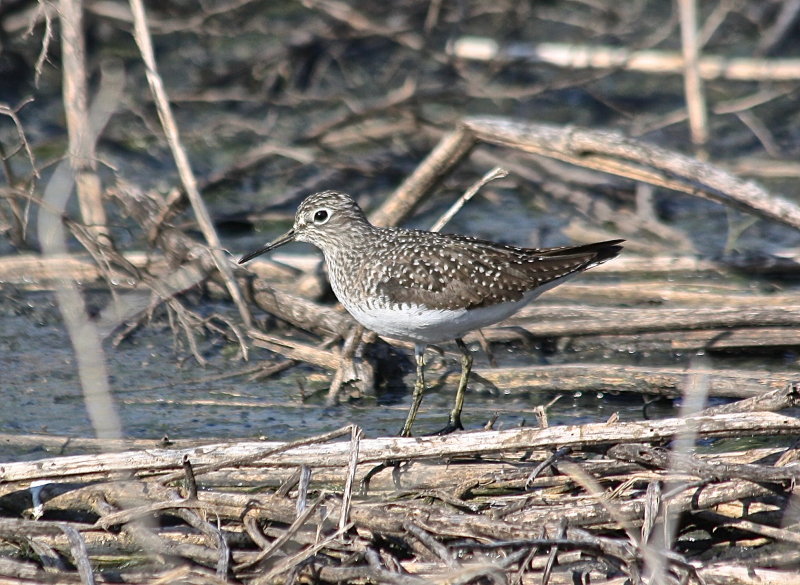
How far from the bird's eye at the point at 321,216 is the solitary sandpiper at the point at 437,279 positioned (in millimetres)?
174

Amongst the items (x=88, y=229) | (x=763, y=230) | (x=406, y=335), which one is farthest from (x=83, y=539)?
(x=763, y=230)

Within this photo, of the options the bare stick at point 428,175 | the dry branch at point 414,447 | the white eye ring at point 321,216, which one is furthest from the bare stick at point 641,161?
the dry branch at point 414,447

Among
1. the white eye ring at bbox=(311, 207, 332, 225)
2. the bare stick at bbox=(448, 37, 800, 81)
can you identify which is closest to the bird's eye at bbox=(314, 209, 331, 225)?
the white eye ring at bbox=(311, 207, 332, 225)

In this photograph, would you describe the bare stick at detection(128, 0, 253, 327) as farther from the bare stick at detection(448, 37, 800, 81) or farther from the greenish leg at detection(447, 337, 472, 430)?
the bare stick at detection(448, 37, 800, 81)

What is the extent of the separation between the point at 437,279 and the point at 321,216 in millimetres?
979

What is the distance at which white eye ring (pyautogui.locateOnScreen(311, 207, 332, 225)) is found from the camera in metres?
6.01

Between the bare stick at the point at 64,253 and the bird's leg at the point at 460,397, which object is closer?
the bare stick at the point at 64,253

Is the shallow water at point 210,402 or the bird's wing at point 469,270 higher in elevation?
the bird's wing at point 469,270

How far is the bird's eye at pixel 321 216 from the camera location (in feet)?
19.7

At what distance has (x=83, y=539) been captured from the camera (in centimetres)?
419

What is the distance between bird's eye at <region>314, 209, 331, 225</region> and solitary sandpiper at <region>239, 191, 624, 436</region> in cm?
17

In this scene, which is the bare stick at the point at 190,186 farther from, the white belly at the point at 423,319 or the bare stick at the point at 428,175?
the white belly at the point at 423,319

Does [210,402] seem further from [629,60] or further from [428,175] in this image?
[629,60]

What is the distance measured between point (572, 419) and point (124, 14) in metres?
6.11
